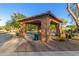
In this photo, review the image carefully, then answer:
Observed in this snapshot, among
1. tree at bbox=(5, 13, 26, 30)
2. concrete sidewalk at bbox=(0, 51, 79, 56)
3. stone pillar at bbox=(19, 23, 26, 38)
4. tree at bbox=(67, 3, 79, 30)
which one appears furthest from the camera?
tree at bbox=(67, 3, 79, 30)

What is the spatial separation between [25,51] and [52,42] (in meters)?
1.17

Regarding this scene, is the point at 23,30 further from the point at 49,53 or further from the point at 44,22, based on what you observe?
the point at 49,53

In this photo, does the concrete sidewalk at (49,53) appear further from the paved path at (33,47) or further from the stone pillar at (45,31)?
the stone pillar at (45,31)

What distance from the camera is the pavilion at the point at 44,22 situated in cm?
839

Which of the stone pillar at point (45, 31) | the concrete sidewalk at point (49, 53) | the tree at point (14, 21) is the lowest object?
the concrete sidewalk at point (49, 53)

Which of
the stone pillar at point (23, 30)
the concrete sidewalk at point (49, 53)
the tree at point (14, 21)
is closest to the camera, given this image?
the concrete sidewalk at point (49, 53)

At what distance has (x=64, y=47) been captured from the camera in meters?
8.59

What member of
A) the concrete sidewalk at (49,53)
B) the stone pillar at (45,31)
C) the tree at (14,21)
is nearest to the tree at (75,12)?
the stone pillar at (45,31)

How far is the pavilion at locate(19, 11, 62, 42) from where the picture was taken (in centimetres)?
839

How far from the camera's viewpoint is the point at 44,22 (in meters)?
8.68

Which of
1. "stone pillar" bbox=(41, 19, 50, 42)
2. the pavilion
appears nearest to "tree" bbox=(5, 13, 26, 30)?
the pavilion

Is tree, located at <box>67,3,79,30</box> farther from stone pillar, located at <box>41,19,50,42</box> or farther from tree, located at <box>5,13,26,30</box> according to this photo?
tree, located at <box>5,13,26,30</box>

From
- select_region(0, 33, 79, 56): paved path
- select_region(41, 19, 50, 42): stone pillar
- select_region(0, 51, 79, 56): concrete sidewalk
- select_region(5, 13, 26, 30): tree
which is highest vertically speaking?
select_region(5, 13, 26, 30): tree

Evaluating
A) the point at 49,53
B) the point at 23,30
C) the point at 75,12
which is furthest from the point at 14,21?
the point at 75,12
